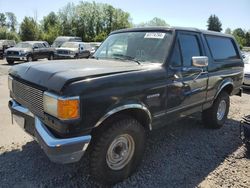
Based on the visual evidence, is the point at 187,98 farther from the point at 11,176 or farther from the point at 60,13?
the point at 60,13

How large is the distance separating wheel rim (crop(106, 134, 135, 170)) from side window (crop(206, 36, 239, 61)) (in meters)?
2.62

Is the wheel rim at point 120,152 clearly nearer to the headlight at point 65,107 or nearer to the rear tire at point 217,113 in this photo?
the headlight at point 65,107

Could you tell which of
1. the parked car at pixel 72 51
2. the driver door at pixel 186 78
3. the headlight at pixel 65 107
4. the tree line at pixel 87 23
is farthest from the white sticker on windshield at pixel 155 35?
the tree line at pixel 87 23

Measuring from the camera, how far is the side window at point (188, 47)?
4.21 meters

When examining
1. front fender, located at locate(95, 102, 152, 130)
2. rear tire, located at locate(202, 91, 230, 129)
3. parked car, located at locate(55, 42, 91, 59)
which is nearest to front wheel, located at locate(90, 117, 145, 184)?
front fender, located at locate(95, 102, 152, 130)

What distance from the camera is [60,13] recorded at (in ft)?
232

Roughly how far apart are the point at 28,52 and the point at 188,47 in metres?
16.0

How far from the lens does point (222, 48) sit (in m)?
5.43

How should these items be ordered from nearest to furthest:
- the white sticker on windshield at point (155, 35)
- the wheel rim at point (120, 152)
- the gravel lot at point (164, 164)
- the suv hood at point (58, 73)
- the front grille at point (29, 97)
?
1. the suv hood at point (58, 73)
2. the front grille at point (29, 97)
3. the wheel rim at point (120, 152)
4. the gravel lot at point (164, 164)
5. the white sticker on windshield at point (155, 35)

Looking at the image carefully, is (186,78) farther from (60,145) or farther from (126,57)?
(60,145)

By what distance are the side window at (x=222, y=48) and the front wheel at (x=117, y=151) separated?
2.49 metres

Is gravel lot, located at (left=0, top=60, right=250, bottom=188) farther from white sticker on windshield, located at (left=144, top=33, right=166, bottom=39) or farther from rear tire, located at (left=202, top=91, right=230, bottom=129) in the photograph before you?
white sticker on windshield, located at (left=144, top=33, right=166, bottom=39)

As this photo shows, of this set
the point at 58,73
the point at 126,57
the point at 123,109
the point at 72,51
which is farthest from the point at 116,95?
the point at 72,51

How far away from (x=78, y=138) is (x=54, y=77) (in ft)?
2.34
